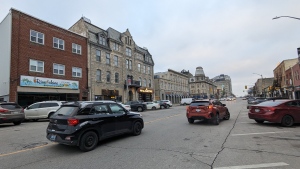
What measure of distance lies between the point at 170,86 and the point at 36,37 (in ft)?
152

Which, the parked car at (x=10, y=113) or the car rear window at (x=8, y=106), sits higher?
the car rear window at (x=8, y=106)

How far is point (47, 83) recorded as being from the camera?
24.1 meters

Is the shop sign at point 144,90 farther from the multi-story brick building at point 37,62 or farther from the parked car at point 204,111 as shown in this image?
the parked car at point 204,111

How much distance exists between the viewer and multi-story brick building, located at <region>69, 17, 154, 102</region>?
1271 inches

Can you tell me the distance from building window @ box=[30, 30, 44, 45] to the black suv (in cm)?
2065

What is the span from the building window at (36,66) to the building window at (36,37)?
2486 millimetres

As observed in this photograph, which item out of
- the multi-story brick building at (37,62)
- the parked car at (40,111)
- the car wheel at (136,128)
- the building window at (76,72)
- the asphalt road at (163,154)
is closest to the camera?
the asphalt road at (163,154)

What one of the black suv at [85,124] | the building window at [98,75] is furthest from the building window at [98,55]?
the black suv at [85,124]

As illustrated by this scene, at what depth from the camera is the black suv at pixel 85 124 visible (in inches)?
251

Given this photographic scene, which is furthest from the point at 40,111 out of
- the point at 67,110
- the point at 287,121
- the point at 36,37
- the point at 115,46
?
the point at 115,46

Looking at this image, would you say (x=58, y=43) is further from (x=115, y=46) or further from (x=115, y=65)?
(x=115, y=46)

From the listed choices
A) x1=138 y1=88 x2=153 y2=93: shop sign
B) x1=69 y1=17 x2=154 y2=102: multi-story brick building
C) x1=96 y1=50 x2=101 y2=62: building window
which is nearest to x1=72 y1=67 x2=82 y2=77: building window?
x1=69 y1=17 x2=154 y2=102: multi-story brick building

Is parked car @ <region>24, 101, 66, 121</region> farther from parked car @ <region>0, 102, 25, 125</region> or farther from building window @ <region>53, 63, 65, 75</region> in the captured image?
building window @ <region>53, 63, 65, 75</region>

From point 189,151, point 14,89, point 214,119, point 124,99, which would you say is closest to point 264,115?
point 214,119
